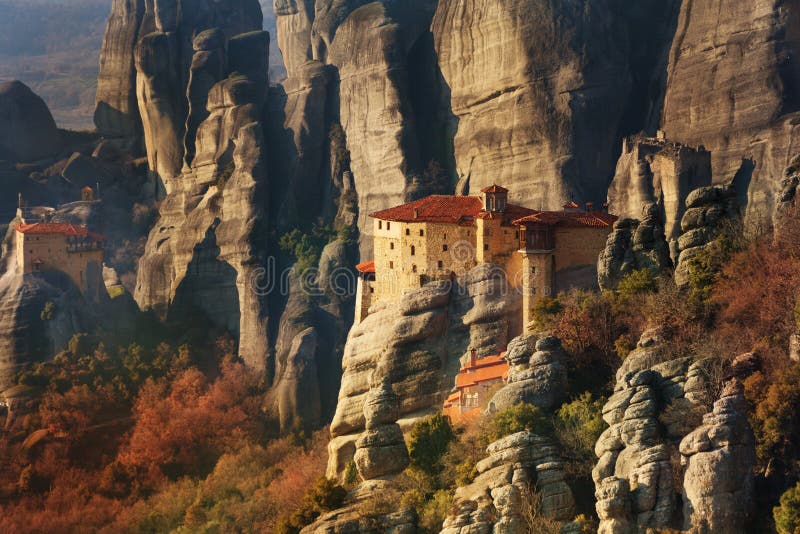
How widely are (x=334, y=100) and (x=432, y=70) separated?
579 centimetres

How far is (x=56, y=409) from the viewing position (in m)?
58.7

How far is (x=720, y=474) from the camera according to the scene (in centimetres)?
3158

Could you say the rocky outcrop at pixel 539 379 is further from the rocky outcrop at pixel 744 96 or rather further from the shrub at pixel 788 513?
the rocky outcrop at pixel 744 96

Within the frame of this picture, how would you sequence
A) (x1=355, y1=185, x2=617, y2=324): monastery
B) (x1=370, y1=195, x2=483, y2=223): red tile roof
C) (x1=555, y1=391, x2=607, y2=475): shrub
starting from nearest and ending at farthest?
(x1=555, y1=391, x2=607, y2=475): shrub → (x1=355, y1=185, x2=617, y2=324): monastery → (x1=370, y1=195, x2=483, y2=223): red tile roof

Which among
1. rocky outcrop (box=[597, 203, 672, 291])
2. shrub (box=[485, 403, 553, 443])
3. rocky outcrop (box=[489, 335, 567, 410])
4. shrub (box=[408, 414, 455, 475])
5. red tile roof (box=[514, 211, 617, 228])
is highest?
red tile roof (box=[514, 211, 617, 228])

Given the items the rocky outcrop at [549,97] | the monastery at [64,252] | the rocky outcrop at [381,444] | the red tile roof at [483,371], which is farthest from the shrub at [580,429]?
the monastery at [64,252]

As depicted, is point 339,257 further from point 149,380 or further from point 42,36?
point 42,36

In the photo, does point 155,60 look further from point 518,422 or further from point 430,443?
point 518,422

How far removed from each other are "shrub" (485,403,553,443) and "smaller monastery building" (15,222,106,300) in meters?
31.1

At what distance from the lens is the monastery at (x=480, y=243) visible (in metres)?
44.5

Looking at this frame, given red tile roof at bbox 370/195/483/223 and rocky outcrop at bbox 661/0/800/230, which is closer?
red tile roof at bbox 370/195/483/223

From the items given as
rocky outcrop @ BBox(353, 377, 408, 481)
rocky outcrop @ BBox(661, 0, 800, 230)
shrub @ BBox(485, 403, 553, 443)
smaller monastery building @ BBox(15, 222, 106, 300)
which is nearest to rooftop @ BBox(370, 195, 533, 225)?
rocky outcrop @ BBox(661, 0, 800, 230)

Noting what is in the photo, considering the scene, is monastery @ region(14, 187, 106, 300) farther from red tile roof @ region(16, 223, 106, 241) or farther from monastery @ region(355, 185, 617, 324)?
monastery @ region(355, 185, 617, 324)

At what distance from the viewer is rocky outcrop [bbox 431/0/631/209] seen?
5562 cm
